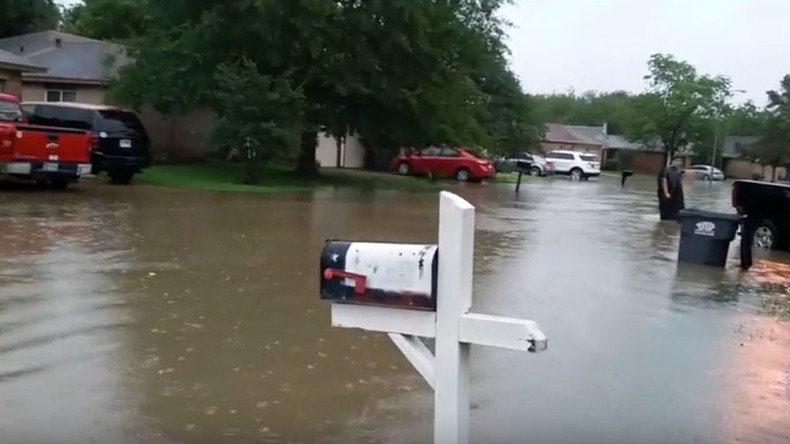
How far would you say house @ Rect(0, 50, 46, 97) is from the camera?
2970cm

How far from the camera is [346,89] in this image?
96.6 ft

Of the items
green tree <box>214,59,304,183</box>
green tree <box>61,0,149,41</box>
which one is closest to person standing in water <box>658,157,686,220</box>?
green tree <box>214,59,304,183</box>

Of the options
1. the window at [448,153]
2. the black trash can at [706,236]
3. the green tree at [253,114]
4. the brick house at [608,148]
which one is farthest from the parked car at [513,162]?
the black trash can at [706,236]

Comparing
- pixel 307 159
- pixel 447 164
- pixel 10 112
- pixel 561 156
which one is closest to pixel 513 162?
pixel 561 156

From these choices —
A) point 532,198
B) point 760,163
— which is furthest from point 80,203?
point 760,163

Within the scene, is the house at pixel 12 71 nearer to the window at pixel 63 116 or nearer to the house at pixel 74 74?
the house at pixel 74 74

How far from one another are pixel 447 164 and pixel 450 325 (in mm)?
38909

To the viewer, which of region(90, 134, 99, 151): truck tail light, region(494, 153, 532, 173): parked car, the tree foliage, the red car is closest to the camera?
region(90, 134, 99, 151): truck tail light

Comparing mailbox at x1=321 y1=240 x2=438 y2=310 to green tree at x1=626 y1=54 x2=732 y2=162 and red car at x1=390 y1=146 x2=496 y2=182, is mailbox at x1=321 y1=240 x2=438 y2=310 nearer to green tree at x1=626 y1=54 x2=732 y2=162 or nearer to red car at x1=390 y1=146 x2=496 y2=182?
red car at x1=390 y1=146 x2=496 y2=182

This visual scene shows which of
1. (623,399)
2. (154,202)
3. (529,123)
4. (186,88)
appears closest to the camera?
(623,399)

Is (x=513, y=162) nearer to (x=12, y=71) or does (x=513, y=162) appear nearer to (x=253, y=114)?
(x=253, y=114)

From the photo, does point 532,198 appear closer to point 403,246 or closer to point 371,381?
point 371,381

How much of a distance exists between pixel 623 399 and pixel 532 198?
2496 cm

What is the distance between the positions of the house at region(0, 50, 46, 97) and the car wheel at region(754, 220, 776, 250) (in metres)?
21.8
